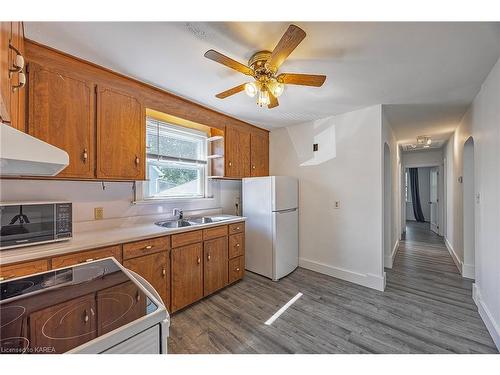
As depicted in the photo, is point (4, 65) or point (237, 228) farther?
point (237, 228)

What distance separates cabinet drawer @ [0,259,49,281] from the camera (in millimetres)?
1261

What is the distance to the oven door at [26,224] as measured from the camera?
137cm

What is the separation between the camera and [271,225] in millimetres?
2930

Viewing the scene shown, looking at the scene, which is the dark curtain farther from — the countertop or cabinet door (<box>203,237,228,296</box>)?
the countertop

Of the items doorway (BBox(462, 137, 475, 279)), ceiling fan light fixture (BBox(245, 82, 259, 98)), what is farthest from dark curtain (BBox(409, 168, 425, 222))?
ceiling fan light fixture (BBox(245, 82, 259, 98))

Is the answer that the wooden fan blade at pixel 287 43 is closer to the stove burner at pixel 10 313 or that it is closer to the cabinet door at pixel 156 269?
the stove burner at pixel 10 313

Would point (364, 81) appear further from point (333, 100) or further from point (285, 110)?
point (285, 110)

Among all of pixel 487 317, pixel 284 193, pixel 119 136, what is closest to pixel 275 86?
pixel 119 136

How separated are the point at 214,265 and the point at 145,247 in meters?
0.90

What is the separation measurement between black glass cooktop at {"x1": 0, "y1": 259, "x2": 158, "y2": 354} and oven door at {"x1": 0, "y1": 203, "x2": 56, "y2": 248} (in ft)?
1.70

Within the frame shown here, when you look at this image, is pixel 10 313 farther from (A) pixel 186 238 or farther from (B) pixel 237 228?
(B) pixel 237 228

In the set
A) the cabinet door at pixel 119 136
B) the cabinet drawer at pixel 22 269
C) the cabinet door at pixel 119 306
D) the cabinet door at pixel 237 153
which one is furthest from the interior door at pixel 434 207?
the cabinet drawer at pixel 22 269

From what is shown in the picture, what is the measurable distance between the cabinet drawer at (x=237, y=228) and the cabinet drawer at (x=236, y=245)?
5cm

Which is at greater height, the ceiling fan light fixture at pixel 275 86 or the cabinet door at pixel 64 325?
the ceiling fan light fixture at pixel 275 86
